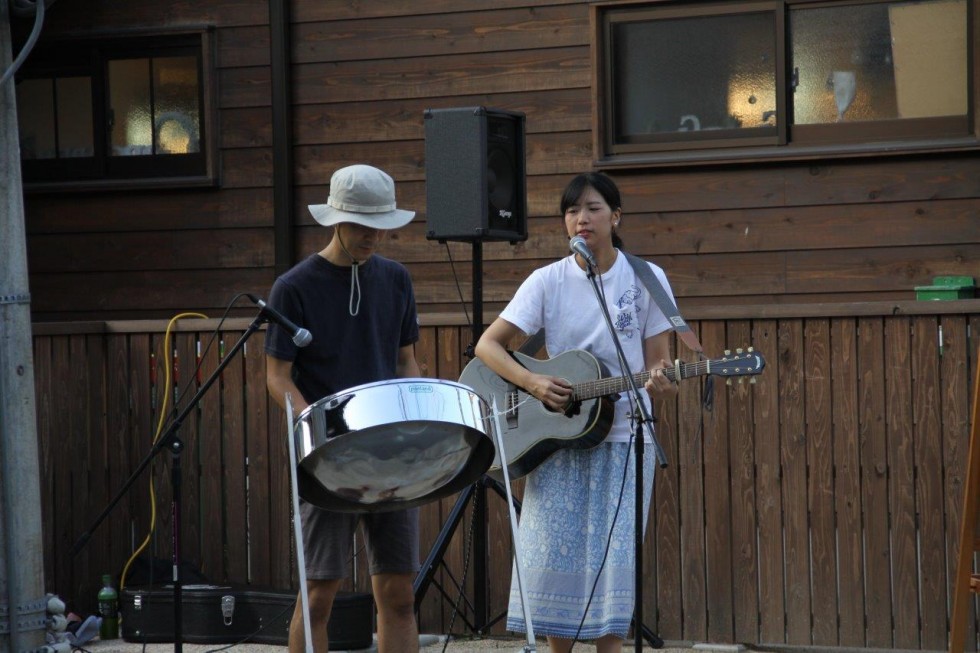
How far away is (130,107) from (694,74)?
9.82 ft

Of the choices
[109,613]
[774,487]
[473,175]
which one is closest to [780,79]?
[473,175]

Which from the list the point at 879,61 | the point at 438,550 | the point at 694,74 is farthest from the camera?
the point at 694,74

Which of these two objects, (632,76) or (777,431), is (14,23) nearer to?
(632,76)

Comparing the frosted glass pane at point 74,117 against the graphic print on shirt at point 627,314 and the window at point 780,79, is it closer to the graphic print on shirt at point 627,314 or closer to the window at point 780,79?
the window at point 780,79

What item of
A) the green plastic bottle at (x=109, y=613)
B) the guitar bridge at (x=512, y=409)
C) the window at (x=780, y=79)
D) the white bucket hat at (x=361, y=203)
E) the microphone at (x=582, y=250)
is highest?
the window at (x=780, y=79)

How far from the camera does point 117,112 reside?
7203mm

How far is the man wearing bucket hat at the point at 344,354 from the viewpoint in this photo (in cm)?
368

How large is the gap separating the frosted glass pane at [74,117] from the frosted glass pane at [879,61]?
3.71 m

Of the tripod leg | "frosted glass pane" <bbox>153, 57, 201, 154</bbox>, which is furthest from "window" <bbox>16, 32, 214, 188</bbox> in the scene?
the tripod leg

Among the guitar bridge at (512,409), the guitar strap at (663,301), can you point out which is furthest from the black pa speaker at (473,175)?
the guitar strap at (663,301)

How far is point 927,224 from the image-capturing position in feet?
19.8

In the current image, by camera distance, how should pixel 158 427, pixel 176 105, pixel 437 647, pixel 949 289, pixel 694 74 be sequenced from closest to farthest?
pixel 437 647
pixel 158 427
pixel 949 289
pixel 694 74
pixel 176 105

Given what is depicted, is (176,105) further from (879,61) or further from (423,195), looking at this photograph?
(879,61)

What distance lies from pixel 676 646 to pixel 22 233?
9.34 ft
